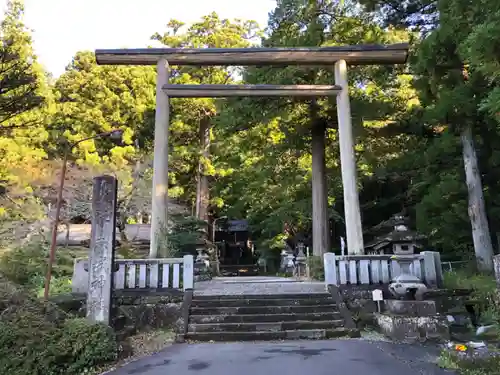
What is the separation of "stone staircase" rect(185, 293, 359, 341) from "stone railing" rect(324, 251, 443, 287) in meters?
0.72

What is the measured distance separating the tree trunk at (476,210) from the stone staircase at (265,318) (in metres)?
5.88

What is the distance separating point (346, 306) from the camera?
768 cm

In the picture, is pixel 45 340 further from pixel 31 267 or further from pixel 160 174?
pixel 31 267

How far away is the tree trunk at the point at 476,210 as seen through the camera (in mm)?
11242

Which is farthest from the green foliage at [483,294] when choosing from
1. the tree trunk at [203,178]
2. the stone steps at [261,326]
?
the tree trunk at [203,178]

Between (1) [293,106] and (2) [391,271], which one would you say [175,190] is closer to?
(1) [293,106]

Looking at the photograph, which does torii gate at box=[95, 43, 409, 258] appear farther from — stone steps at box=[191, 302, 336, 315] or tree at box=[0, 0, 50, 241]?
tree at box=[0, 0, 50, 241]

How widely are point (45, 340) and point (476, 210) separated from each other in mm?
11185

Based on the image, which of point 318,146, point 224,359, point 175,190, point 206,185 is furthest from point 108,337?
point 206,185

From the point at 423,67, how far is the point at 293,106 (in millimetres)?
5582

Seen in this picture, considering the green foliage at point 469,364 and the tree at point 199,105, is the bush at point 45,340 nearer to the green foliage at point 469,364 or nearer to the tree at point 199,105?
the green foliage at point 469,364

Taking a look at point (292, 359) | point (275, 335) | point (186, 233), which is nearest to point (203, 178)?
point (186, 233)

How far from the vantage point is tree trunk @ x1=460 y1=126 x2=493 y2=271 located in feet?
36.9

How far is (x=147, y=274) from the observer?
8.46 meters
